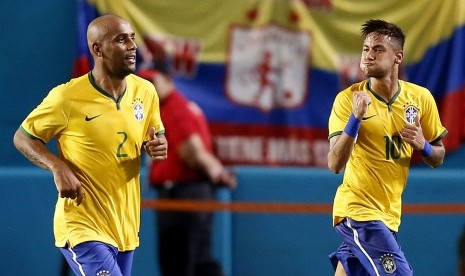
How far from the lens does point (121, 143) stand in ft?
20.0

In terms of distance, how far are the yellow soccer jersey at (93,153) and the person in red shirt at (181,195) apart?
2.89 meters

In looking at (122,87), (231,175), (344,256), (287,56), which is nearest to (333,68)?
(287,56)

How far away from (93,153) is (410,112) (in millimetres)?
1910

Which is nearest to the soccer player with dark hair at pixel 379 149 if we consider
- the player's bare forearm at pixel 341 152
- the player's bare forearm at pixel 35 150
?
the player's bare forearm at pixel 341 152

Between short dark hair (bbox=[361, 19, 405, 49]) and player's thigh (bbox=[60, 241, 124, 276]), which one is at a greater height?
short dark hair (bbox=[361, 19, 405, 49])

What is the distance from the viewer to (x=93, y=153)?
6.05 metres

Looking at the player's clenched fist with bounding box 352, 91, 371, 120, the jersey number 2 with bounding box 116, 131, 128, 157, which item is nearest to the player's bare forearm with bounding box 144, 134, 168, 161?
the jersey number 2 with bounding box 116, 131, 128, 157

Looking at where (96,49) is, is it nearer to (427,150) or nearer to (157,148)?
(157,148)

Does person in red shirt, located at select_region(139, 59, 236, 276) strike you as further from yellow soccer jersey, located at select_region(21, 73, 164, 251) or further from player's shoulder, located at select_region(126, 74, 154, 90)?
yellow soccer jersey, located at select_region(21, 73, 164, 251)

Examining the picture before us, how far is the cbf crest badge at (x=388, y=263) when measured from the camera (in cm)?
643

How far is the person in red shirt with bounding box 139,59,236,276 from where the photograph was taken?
9055mm

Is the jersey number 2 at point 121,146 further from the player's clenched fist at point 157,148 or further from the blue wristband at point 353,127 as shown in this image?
the blue wristband at point 353,127

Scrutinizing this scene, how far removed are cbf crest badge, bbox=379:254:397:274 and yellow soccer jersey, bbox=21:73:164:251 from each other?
57.3 inches

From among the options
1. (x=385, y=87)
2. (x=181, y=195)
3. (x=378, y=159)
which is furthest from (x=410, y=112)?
(x=181, y=195)
